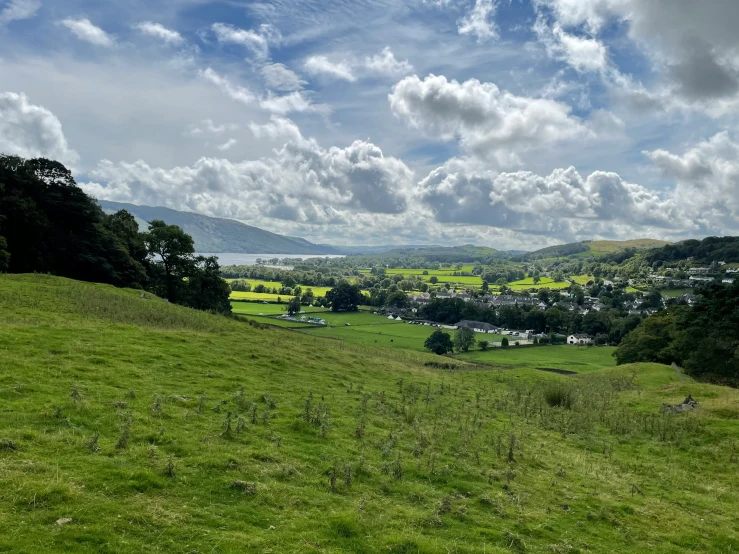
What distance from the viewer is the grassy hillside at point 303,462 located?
8.12 m

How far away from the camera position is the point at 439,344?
96.4 m

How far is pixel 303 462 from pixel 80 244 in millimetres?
53221

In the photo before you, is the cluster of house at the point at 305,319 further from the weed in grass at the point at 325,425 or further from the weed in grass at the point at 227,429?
the weed in grass at the point at 227,429

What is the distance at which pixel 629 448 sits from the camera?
60.6 feet

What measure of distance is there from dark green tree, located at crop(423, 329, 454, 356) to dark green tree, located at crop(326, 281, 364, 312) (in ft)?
189

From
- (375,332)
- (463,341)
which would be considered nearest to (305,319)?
(375,332)

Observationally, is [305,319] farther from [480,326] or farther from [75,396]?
[75,396]

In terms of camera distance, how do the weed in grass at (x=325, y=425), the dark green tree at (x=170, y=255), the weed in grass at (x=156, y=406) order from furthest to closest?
the dark green tree at (x=170, y=255) < the weed in grass at (x=325, y=425) < the weed in grass at (x=156, y=406)

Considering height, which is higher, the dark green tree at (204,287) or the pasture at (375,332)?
the dark green tree at (204,287)

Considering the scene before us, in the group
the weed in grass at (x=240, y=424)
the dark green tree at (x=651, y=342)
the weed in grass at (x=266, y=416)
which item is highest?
the weed in grass at (x=240, y=424)

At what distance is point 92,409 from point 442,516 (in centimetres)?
1004

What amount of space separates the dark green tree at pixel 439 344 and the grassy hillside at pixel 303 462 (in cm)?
7085

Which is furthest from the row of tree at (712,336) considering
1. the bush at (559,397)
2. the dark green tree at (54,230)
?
the dark green tree at (54,230)

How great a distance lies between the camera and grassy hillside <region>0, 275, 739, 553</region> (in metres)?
8.12
